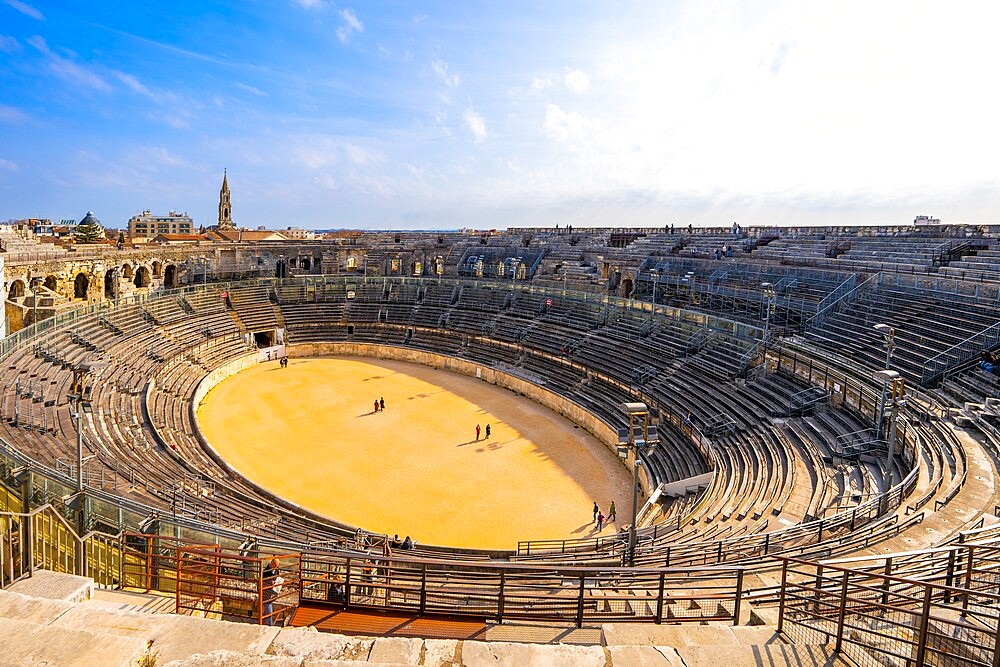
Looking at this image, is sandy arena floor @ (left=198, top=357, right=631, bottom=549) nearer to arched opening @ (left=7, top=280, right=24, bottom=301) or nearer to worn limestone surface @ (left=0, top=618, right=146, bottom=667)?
arched opening @ (left=7, top=280, right=24, bottom=301)

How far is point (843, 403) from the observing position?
24.5 metres

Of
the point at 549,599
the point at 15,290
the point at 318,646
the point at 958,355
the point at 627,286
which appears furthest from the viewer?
the point at 627,286

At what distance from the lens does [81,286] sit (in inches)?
1689

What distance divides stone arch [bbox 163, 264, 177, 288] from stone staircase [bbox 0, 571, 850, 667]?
52036 mm

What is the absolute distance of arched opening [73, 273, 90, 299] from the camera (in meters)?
42.4

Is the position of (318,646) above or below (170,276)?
below

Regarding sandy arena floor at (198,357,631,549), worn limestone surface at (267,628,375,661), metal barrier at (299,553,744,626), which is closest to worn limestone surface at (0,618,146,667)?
worn limestone surface at (267,628,375,661)

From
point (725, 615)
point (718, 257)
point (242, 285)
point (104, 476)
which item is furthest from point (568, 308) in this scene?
point (725, 615)

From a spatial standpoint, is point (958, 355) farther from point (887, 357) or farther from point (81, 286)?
point (81, 286)

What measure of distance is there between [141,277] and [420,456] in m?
34.5

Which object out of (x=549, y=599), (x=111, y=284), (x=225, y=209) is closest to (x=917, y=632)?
(x=549, y=599)

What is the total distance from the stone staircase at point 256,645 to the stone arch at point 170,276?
52036mm

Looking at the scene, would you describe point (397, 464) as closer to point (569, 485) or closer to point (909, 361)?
point (569, 485)

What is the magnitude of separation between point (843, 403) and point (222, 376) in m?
37.9
